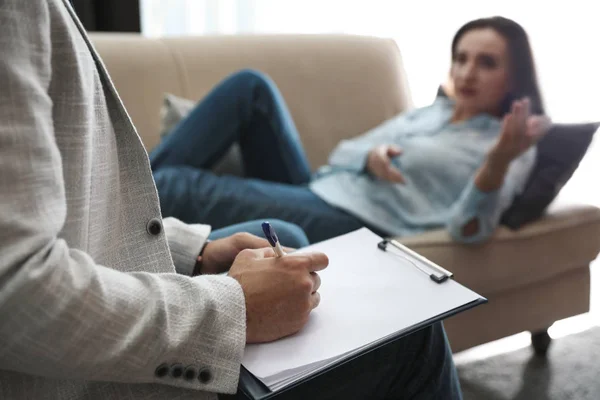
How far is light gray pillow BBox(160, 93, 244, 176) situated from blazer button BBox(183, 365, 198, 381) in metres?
1.08

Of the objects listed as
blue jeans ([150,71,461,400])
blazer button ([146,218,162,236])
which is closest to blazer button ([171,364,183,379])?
blazer button ([146,218,162,236])

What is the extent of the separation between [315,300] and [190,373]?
6.8 inches

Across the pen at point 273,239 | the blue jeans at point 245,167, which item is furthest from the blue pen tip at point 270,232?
the blue jeans at point 245,167

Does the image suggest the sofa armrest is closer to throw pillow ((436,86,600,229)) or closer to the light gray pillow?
throw pillow ((436,86,600,229))

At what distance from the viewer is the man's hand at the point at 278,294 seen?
69 cm

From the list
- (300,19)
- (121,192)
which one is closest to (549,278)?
(121,192)

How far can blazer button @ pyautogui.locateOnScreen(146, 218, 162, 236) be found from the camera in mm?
708

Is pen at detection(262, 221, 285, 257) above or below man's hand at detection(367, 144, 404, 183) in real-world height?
above

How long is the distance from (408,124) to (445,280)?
1.09 meters

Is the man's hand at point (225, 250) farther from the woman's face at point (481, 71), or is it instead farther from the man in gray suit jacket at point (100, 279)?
the woman's face at point (481, 71)

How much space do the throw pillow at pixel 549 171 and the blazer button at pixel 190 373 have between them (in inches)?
40.6

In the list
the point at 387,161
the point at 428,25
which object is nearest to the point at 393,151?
the point at 387,161

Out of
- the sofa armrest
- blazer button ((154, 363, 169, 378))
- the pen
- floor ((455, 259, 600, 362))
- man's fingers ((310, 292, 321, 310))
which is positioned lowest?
floor ((455, 259, 600, 362))

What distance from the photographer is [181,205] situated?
4.78ft
